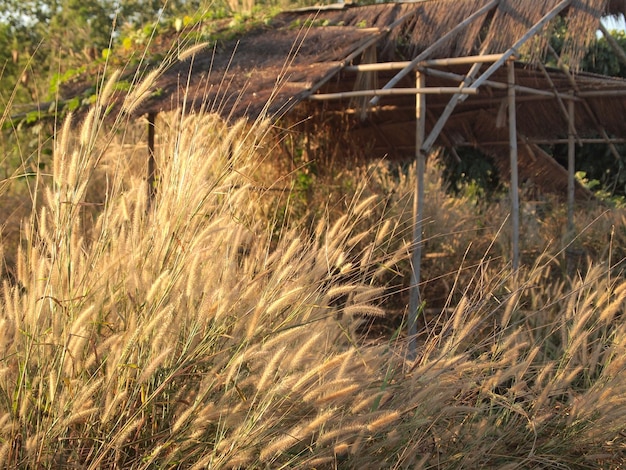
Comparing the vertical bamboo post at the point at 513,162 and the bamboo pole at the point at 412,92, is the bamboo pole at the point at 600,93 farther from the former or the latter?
the bamboo pole at the point at 412,92

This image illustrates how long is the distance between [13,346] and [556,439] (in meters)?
1.85

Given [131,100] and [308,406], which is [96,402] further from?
[131,100]

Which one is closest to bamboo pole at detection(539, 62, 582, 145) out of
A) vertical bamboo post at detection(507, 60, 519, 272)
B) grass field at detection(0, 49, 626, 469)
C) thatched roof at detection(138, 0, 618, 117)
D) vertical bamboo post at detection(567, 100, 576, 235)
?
vertical bamboo post at detection(567, 100, 576, 235)

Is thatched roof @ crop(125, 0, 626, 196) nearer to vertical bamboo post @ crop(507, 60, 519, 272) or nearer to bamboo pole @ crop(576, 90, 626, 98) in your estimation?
bamboo pole @ crop(576, 90, 626, 98)

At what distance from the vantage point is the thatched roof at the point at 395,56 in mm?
6695

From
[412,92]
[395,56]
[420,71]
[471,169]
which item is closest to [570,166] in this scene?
[395,56]

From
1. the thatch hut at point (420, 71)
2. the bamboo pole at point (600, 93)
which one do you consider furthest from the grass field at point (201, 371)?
the bamboo pole at point (600, 93)

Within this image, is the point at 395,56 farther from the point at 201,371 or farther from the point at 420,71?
the point at 201,371

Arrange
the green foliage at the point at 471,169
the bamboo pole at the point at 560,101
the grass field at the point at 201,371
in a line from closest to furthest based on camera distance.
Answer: the grass field at the point at 201,371
the bamboo pole at the point at 560,101
the green foliage at the point at 471,169

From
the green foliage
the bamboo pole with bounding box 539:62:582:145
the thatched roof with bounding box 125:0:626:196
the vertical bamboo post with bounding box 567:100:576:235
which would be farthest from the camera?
the green foliage

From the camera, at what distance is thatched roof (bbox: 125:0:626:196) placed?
6.70 meters

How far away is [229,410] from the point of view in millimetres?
2299

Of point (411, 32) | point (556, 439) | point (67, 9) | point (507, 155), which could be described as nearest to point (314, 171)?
point (411, 32)

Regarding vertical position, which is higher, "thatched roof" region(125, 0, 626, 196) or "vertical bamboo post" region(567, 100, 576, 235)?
"thatched roof" region(125, 0, 626, 196)
